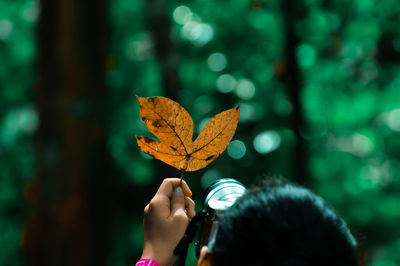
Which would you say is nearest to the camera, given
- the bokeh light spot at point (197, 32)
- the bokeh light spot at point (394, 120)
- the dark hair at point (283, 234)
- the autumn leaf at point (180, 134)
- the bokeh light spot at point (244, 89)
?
the dark hair at point (283, 234)

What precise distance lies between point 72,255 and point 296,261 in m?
2.51

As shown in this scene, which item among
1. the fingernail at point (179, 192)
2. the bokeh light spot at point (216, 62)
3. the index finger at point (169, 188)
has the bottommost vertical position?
the bokeh light spot at point (216, 62)

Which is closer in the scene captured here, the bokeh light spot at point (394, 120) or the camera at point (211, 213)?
the camera at point (211, 213)

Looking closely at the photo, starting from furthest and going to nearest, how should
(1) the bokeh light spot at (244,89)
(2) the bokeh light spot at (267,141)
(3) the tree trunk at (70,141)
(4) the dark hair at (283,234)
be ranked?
(1) the bokeh light spot at (244,89), (2) the bokeh light spot at (267,141), (3) the tree trunk at (70,141), (4) the dark hair at (283,234)

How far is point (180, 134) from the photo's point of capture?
93cm

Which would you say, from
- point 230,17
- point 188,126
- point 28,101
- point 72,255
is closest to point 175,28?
point 230,17

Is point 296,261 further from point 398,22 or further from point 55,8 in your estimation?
point 398,22

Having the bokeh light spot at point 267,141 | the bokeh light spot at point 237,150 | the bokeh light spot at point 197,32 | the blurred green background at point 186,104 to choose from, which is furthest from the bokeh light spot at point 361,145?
the bokeh light spot at point 197,32

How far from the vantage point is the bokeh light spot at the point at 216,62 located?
402cm

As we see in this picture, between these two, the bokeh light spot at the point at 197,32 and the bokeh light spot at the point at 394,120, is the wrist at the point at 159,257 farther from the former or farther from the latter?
the bokeh light spot at the point at 394,120

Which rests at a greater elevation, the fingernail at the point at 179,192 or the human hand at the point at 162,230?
the fingernail at the point at 179,192

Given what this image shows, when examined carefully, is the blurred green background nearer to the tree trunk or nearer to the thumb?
the tree trunk

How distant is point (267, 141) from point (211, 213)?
8.73ft

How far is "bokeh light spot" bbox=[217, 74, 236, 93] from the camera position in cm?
379
